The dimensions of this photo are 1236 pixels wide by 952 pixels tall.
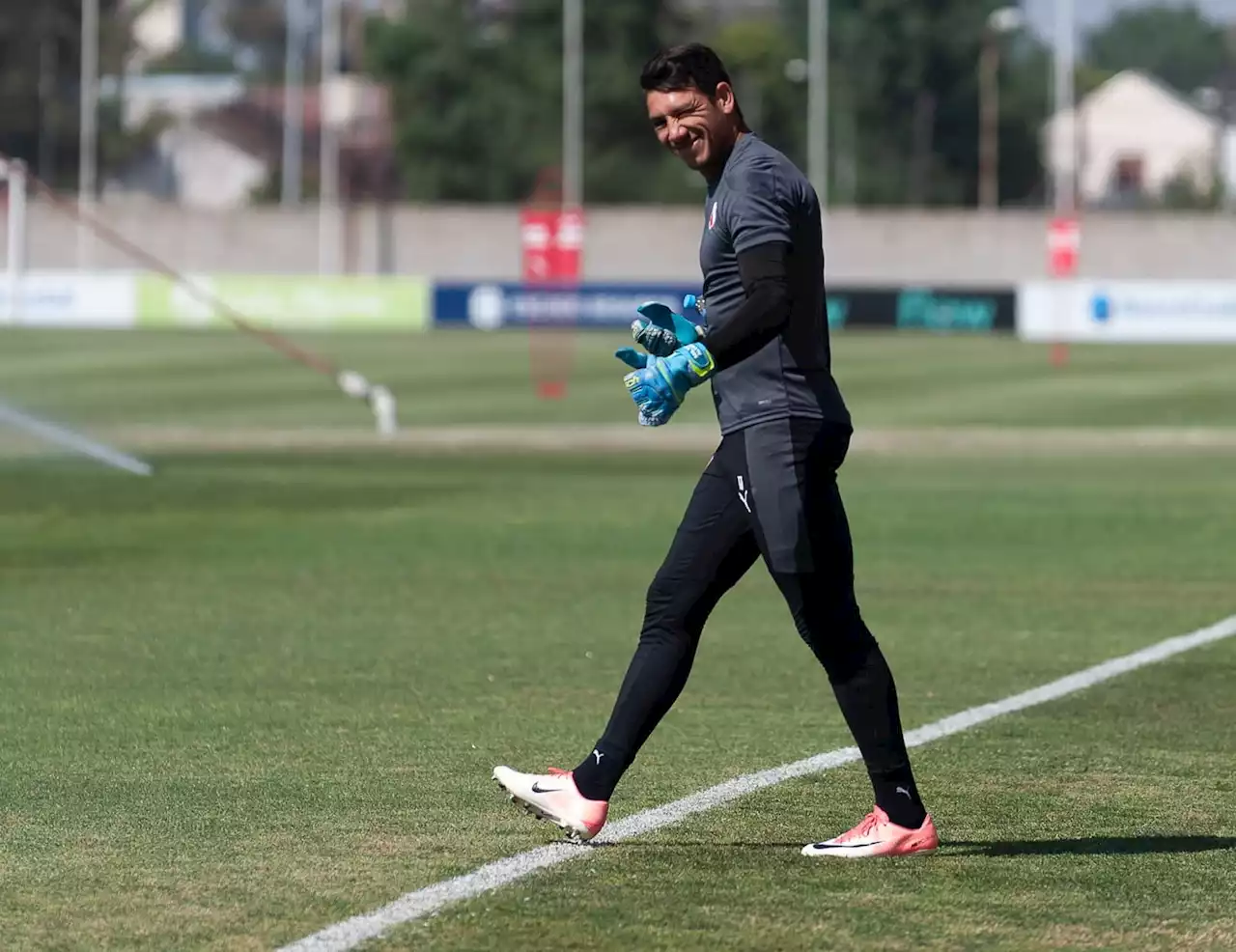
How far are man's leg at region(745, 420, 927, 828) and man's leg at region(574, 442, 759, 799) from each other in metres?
0.12

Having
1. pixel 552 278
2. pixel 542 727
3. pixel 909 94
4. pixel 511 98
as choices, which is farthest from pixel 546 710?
pixel 909 94

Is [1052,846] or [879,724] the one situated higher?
[879,724]

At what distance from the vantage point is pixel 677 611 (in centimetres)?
714

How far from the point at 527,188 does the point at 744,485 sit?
80.2 m

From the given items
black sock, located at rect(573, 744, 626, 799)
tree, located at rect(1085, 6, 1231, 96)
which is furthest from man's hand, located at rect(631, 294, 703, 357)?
tree, located at rect(1085, 6, 1231, 96)

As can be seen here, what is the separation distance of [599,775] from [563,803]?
123 millimetres

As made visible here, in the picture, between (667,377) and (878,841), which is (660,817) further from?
(667,377)

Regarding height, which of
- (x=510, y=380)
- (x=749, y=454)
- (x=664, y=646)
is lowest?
(x=664, y=646)

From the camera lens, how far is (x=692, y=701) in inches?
406

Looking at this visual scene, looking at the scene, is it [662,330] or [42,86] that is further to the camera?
[42,86]

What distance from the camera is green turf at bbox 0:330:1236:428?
108 feet

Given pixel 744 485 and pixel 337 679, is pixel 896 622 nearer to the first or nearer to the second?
pixel 337 679

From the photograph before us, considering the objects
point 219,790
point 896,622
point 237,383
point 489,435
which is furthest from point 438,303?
point 219,790

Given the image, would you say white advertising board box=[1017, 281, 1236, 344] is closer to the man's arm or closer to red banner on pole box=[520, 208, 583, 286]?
red banner on pole box=[520, 208, 583, 286]
